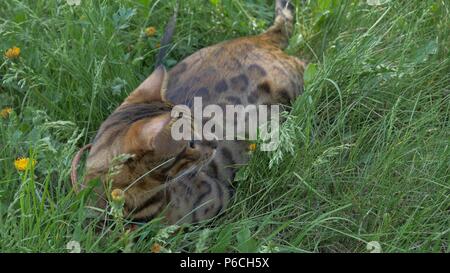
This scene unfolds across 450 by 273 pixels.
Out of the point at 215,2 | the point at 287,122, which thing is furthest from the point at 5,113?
the point at 287,122

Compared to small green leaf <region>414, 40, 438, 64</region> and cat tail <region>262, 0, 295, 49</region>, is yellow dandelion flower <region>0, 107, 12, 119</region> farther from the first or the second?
small green leaf <region>414, 40, 438, 64</region>

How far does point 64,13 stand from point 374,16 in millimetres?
1426

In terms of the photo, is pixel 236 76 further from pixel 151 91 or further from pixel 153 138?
pixel 153 138

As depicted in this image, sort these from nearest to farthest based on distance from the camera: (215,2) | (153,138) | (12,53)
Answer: (153,138), (12,53), (215,2)

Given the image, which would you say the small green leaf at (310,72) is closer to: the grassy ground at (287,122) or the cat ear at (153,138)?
the grassy ground at (287,122)

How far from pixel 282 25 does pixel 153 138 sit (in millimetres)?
1282

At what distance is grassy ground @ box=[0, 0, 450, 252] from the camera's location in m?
2.66

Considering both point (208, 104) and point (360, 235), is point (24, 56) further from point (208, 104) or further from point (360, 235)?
point (360, 235)

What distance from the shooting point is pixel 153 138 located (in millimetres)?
2590

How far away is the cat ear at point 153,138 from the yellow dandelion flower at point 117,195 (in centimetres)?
16

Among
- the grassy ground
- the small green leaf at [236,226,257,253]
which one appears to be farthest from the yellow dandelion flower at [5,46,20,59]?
the small green leaf at [236,226,257,253]

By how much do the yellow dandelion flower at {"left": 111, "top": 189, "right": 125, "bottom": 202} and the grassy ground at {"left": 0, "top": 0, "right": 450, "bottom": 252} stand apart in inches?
4.2

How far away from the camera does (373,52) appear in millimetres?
3381
